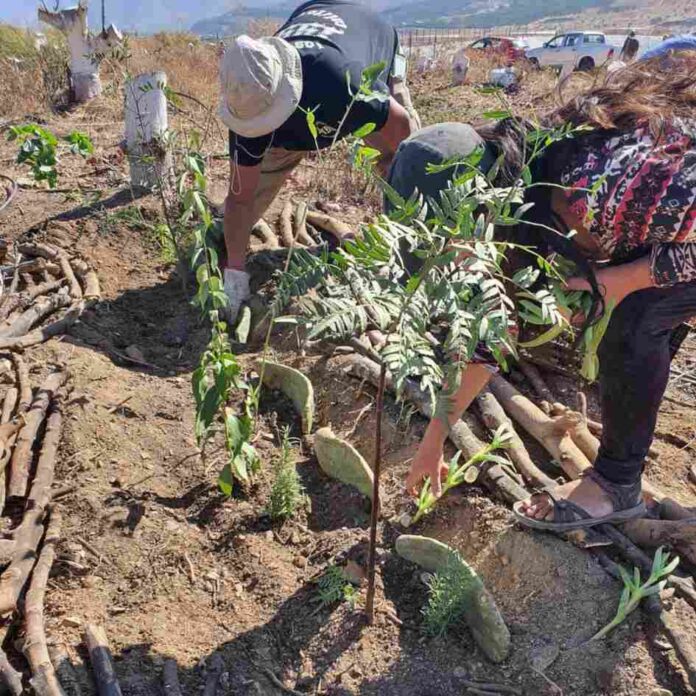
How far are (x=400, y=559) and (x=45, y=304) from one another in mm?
1781

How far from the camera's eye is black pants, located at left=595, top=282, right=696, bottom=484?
1.91 m

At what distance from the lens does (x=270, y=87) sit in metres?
2.90

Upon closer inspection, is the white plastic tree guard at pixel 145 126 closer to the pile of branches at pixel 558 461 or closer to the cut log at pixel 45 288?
the cut log at pixel 45 288

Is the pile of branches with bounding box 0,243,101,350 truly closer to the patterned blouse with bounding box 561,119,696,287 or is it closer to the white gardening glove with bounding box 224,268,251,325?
the white gardening glove with bounding box 224,268,251,325

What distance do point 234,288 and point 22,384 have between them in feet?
3.38

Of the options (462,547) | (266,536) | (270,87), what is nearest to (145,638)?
(266,536)

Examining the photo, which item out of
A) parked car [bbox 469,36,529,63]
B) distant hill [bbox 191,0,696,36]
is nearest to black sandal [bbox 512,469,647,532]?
parked car [bbox 469,36,529,63]

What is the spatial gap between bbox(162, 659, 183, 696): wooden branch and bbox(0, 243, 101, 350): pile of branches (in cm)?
145

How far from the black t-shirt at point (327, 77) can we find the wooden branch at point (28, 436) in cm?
118

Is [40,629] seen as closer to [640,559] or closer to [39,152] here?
[640,559]

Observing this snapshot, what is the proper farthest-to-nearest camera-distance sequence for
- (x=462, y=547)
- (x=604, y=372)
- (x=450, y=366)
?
(x=462, y=547)
(x=604, y=372)
(x=450, y=366)

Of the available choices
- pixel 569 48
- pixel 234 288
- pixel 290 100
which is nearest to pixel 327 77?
pixel 290 100

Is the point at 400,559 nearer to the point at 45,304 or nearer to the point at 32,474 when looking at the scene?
the point at 32,474

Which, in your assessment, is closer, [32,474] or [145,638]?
[145,638]
